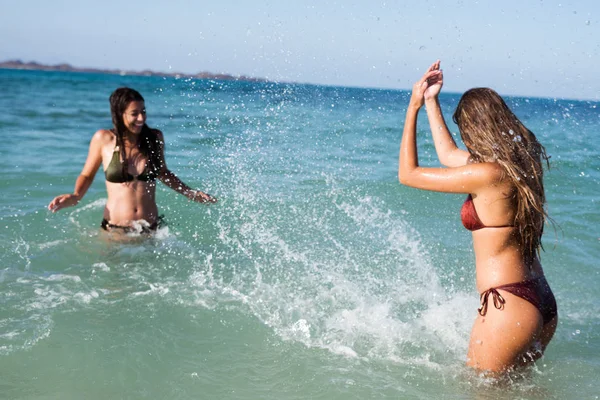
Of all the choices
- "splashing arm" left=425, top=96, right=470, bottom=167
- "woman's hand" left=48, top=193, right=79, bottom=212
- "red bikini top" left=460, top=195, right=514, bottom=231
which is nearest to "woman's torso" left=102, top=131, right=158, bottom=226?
"woman's hand" left=48, top=193, right=79, bottom=212

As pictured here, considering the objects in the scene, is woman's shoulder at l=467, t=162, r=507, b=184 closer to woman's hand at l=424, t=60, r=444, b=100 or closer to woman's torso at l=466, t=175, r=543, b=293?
woman's torso at l=466, t=175, r=543, b=293

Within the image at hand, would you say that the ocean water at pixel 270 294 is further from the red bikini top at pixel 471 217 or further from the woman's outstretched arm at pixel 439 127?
the red bikini top at pixel 471 217

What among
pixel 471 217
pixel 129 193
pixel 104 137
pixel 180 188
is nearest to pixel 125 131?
pixel 104 137

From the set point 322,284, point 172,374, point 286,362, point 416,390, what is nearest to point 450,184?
point 416,390

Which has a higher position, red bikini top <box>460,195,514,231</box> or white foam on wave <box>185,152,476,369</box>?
red bikini top <box>460,195,514,231</box>

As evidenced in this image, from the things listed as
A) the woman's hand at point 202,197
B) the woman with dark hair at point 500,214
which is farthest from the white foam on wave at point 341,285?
the woman with dark hair at point 500,214

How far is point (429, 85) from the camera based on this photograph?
12.1 ft

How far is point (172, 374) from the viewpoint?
12.5 feet

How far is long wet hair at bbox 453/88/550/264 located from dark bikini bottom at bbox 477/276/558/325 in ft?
0.61

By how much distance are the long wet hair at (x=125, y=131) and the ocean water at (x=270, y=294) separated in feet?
2.34

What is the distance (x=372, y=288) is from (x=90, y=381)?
2.53 m

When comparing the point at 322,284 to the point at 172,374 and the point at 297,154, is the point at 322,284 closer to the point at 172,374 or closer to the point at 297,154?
the point at 172,374

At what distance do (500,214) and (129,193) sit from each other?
368 centimetres

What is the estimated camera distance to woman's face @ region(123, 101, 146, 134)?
18.3 feet
